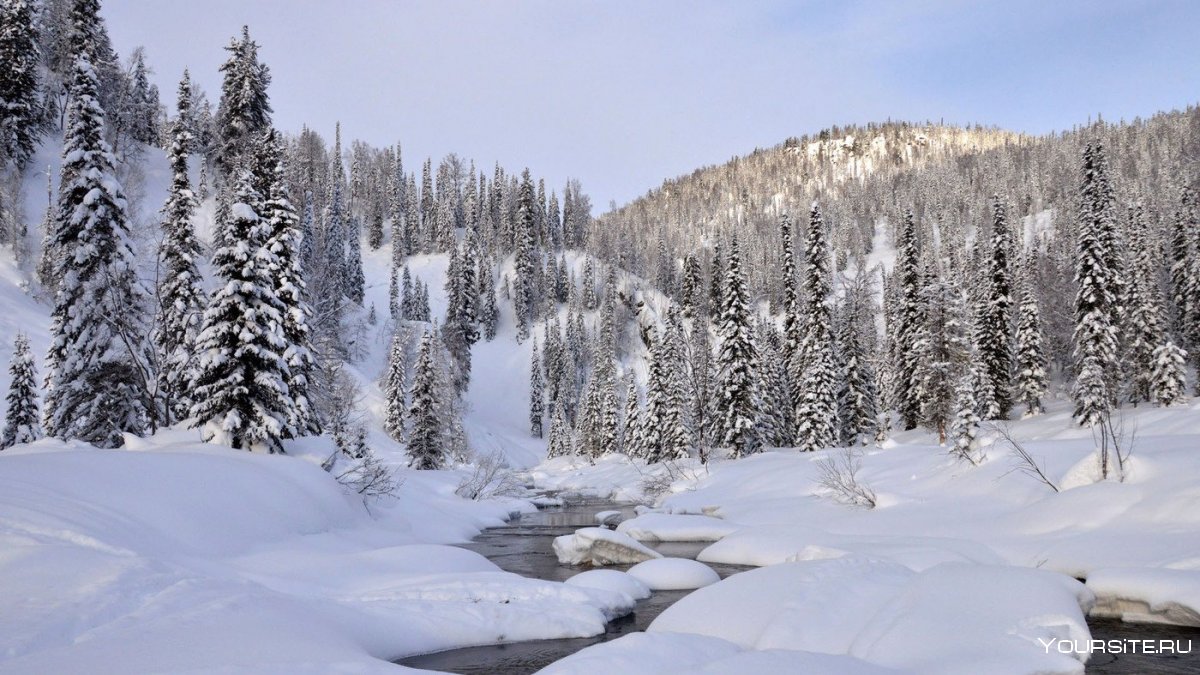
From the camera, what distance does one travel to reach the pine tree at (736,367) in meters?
43.3

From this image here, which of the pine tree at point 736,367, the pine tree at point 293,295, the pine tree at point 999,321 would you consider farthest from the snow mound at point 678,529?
the pine tree at point 999,321

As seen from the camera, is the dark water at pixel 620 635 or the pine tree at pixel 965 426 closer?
the dark water at pixel 620 635

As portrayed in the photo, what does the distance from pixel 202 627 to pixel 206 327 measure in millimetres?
16019

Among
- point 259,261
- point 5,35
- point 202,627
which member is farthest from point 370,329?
point 202,627

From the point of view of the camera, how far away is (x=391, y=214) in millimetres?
130500

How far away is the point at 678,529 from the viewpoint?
75.5ft

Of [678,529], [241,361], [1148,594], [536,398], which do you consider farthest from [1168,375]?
[536,398]

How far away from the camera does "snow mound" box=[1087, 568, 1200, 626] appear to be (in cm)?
995

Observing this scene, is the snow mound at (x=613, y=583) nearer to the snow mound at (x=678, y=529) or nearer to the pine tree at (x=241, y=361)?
the snow mound at (x=678, y=529)

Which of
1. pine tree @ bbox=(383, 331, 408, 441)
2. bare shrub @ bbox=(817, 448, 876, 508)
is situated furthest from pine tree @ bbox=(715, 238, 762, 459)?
pine tree @ bbox=(383, 331, 408, 441)

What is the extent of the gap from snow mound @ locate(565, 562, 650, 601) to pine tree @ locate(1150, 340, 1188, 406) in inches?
1728

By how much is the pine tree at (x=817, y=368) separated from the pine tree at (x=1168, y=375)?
19.5m

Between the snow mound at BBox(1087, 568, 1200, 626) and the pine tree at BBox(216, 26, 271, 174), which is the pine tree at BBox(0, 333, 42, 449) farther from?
the snow mound at BBox(1087, 568, 1200, 626)

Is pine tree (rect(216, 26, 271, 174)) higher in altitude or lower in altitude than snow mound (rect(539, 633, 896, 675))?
higher
